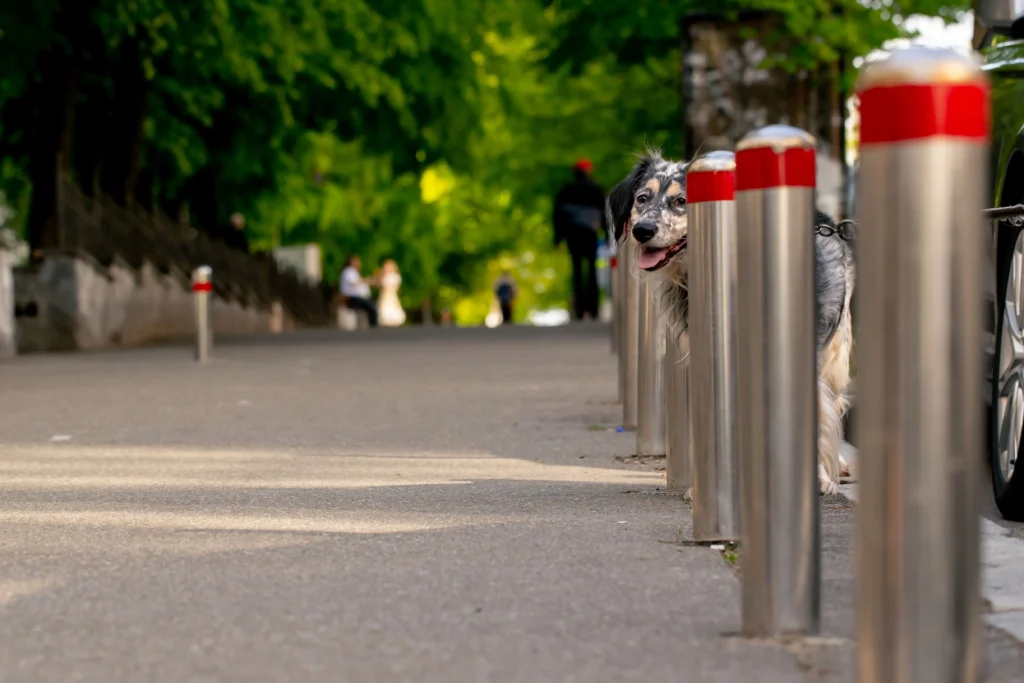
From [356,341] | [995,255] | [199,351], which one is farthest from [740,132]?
[995,255]

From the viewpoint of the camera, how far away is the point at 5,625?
4.84 m

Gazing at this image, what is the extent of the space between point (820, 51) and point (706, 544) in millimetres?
17888

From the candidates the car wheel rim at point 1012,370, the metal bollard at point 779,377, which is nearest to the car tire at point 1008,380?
the car wheel rim at point 1012,370

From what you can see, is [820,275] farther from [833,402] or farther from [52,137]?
[52,137]

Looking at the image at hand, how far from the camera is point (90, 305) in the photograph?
24984 millimetres

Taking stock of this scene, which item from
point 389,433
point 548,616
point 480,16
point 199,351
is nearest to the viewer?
point 548,616

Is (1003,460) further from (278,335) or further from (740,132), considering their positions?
(278,335)

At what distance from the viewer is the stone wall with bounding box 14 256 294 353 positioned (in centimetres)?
2434

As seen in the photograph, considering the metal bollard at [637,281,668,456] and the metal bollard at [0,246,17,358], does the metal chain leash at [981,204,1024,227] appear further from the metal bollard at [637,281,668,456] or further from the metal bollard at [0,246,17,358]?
the metal bollard at [0,246,17,358]

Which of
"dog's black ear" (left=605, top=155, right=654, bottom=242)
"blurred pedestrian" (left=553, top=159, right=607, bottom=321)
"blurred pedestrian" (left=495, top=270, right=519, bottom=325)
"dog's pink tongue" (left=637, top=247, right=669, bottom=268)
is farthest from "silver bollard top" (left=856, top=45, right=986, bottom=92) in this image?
"blurred pedestrian" (left=495, top=270, right=519, bottom=325)

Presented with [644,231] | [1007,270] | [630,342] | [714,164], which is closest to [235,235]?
[630,342]

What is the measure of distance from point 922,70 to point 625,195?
4558 millimetres

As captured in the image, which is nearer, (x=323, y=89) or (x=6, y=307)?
(x=6, y=307)

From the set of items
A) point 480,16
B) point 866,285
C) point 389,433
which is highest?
point 480,16
